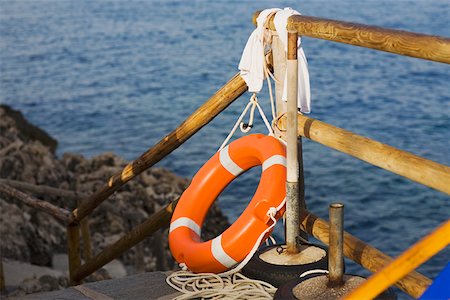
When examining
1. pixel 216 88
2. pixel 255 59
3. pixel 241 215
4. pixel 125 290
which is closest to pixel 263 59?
pixel 255 59

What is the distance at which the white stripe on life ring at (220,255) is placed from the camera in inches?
117

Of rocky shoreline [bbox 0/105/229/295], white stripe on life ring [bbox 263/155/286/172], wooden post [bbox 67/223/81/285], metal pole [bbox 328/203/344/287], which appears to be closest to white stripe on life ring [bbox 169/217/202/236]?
white stripe on life ring [bbox 263/155/286/172]

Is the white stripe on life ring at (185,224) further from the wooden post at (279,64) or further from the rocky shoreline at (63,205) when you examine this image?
the rocky shoreline at (63,205)

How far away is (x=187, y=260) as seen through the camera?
309cm

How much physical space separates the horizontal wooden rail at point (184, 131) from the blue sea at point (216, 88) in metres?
7.82

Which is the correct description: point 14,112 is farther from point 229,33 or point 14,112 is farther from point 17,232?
point 229,33

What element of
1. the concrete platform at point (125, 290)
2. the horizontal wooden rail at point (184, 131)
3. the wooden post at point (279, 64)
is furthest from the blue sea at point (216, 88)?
the wooden post at point (279, 64)

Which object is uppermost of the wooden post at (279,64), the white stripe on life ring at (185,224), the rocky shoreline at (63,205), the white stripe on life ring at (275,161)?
the rocky shoreline at (63,205)

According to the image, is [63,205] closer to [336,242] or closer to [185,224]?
[185,224]

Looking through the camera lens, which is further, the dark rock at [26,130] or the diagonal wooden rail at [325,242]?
the dark rock at [26,130]

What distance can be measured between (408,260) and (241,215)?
1.54 meters

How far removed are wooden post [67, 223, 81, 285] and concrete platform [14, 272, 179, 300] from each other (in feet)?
3.28

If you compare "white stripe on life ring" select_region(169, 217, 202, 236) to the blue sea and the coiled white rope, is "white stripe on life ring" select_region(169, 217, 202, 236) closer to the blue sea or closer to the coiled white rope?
the coiled white rope

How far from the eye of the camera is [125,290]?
3.11 metres
